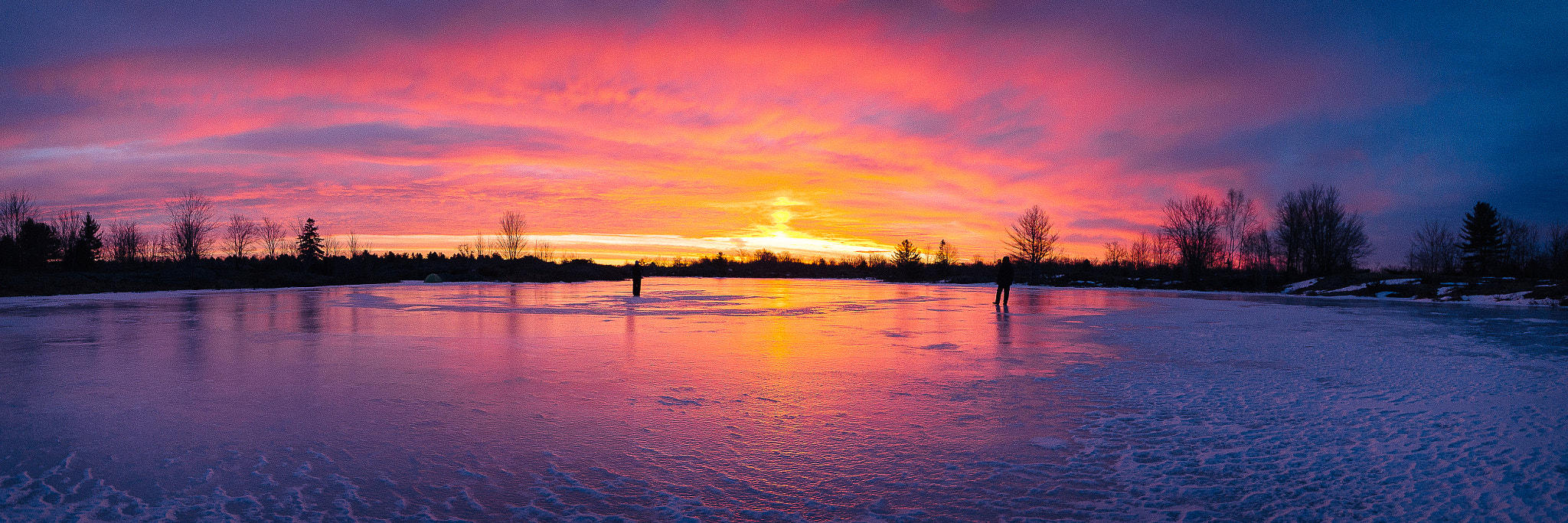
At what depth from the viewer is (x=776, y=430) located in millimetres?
4016

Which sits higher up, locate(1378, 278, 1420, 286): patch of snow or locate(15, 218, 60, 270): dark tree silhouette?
locate(15, 218, 60, 270): dark tree silhouette

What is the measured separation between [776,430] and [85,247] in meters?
57.9

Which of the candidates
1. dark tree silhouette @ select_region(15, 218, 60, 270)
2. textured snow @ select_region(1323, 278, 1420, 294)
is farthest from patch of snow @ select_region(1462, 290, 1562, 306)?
dark tree silhouette @ select_region(15, 218, 60, 270)

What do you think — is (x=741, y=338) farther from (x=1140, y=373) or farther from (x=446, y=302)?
(x=446, y=302)

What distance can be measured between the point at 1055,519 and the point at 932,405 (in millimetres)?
2111

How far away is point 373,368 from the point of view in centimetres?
629

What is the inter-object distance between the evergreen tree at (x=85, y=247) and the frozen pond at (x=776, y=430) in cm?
4133

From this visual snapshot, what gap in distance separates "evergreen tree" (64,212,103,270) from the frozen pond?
41.3m

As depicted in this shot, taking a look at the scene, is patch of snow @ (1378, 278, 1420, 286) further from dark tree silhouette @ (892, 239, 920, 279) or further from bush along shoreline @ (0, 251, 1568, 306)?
dark tree silhouette @ (892, 239, 920, 279)

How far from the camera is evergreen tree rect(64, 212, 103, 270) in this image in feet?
123

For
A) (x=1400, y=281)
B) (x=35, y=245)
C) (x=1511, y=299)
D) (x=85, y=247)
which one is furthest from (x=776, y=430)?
(x=85, y=247)

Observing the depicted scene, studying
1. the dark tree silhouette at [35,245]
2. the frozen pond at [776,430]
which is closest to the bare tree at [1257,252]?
the frozen pond at [776,430]

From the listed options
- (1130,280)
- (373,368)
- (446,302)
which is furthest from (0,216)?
(1130,280)

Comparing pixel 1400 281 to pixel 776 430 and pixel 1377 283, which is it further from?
pixel 776 430
